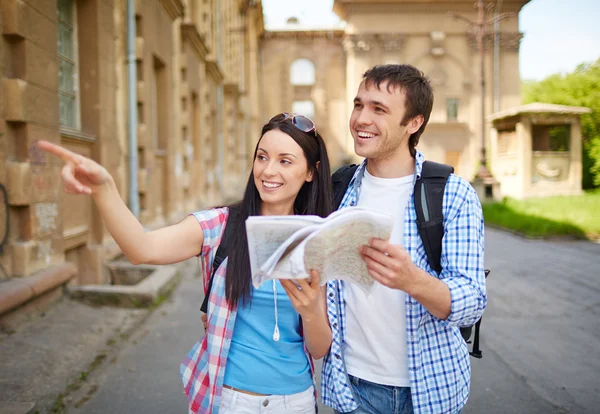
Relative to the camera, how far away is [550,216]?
13531 millimetres

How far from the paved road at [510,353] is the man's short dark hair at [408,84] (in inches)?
111

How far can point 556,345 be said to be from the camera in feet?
18.1

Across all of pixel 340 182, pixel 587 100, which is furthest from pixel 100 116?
pixel 587 100

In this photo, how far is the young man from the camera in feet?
6.70

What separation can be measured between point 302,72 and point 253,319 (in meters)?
39.1

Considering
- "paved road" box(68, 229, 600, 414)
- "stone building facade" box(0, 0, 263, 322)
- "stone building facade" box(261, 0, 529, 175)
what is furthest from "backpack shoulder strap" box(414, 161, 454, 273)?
"stone building facade" box(261, 0, 529, 175)

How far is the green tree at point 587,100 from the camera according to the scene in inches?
795

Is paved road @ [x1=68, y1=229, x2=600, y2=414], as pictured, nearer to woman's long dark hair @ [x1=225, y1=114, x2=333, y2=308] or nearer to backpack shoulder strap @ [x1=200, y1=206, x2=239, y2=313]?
backpack shoulder strap @ [x1=200, y1=206, x2=239, y2=313]

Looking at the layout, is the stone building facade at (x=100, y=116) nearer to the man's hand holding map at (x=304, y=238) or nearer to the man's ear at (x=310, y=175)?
the man's ear at (x=310, y=175)

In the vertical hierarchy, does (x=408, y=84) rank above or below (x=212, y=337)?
above

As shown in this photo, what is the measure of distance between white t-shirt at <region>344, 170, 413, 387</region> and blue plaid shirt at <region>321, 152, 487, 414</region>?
0.05 meters

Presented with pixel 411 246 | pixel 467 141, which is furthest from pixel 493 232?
pixel 467 141

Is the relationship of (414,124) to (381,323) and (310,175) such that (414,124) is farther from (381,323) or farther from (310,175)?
(381,323)

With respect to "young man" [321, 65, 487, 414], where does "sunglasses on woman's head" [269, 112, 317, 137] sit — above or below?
above
